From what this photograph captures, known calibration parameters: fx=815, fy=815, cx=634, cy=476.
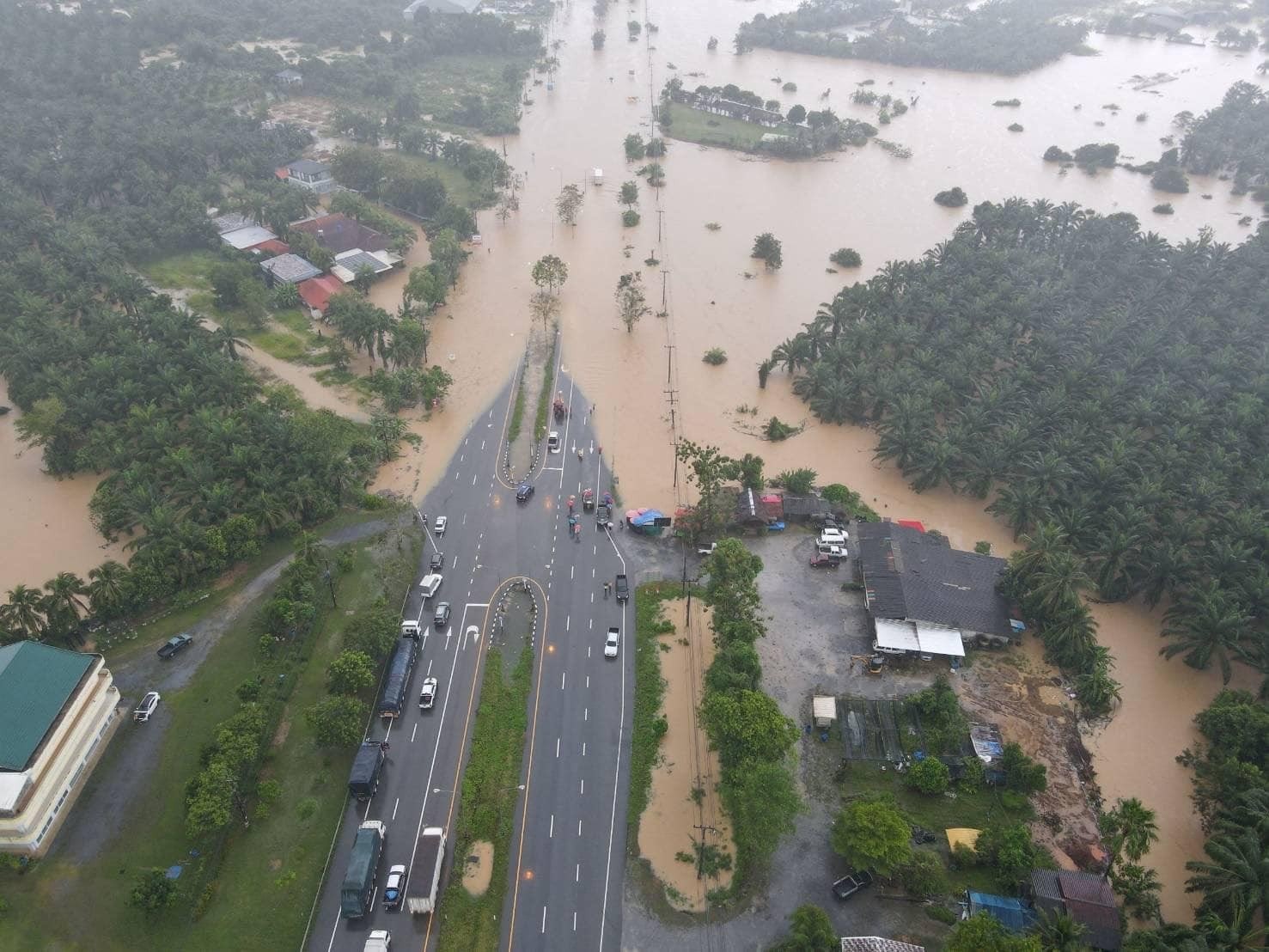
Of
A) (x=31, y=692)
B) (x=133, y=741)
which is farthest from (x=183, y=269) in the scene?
(x=31, y=692)

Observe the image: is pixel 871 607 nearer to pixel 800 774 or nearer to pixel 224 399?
pixel 800 774

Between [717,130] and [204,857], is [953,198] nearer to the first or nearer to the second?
[717,130]

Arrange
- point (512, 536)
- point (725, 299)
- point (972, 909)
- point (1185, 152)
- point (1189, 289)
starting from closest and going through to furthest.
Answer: point (972, 909) < point (512, 536) < point (1189, 289) < point (725, 299) < point (1185, 152)

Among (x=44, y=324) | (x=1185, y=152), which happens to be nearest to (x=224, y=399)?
(x=44, y=324)

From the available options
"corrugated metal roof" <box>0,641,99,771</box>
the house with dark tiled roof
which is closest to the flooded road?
the house with dark tiled roof

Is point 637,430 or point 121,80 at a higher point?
point 121,80

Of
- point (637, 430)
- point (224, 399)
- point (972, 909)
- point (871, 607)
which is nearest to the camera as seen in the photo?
point (972, 909)

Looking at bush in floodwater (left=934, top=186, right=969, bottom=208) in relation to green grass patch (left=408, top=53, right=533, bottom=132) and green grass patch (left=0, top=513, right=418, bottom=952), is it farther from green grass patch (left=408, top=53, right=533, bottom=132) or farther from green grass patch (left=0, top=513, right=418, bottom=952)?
green grass patch (left=0, top=513, right=418, bottom=952)
